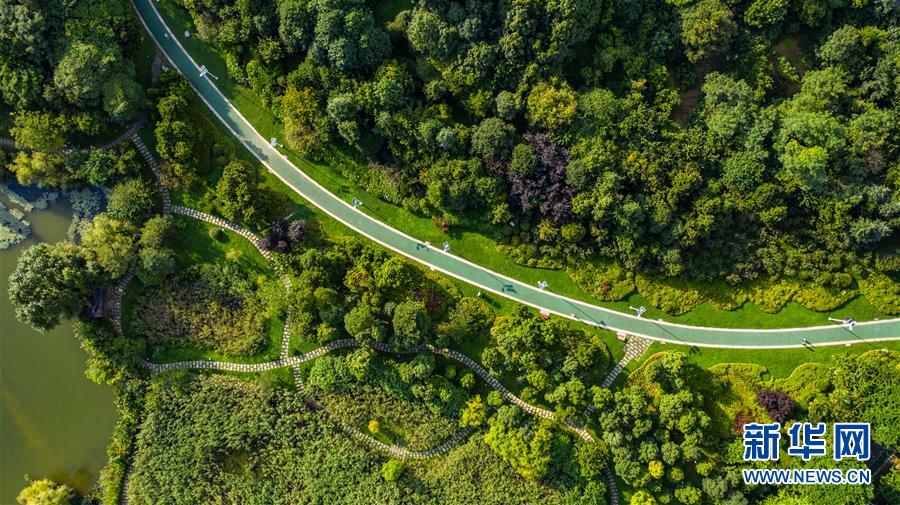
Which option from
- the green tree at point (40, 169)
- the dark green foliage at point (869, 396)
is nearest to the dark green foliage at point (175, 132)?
the green tree at point (40, 169)

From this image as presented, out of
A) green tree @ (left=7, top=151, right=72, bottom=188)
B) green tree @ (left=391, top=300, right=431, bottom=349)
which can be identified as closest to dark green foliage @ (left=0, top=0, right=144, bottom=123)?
green tree @ (left=7, top=151, right=72, bottom=188)

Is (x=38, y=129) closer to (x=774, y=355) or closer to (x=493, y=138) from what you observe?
(x=493, y=138)

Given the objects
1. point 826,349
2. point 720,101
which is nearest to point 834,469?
point 826,349

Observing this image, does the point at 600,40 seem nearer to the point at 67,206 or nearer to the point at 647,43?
the point at 647,43

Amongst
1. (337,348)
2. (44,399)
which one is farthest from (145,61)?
(44,399)

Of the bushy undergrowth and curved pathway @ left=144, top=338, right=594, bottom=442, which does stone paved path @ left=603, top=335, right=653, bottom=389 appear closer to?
curved pathway @ left=144, top=338, right=594, bottom=442

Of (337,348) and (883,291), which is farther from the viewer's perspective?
(337,348)

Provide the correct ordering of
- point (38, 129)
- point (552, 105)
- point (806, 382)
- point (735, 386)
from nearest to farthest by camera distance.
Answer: point (552, 105)
point (38, 129)
point (806, 382)
point (735, 386)
